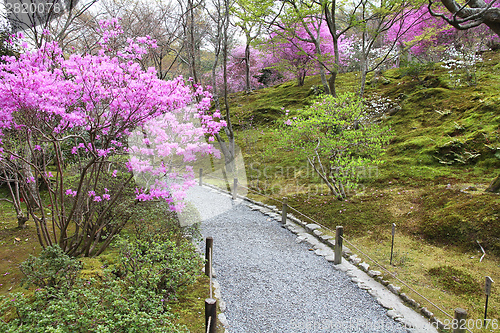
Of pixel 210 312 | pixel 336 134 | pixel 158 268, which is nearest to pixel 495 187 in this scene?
pixel 336 134

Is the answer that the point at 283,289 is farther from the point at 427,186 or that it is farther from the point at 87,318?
the point at 427,186

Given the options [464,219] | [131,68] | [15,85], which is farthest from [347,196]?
[15,85]

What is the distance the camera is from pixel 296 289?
15.7ft

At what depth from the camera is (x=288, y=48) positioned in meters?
17.7

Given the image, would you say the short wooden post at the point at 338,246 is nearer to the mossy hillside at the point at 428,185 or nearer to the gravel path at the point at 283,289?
the gravel path at the point at 283,289

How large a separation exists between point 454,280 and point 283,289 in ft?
8.54

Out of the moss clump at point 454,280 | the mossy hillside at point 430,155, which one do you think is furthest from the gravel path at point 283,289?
the mossy hillside at point 430,155

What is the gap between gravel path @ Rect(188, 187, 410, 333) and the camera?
13.0 ft

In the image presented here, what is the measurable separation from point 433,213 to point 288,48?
563 inches

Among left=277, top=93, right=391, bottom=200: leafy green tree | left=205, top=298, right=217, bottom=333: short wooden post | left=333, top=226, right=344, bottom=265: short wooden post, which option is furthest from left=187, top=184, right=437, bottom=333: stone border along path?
left=277, top=93, right=391, bottom=200: leafy green tree

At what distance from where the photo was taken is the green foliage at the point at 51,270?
3.73m

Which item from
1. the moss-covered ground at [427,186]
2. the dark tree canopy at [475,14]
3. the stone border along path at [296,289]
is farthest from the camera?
the dark tree canopy at [475,14]

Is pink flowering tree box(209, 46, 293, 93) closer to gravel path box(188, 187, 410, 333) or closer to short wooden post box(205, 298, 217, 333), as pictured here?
gravel path box(188, 187, 410, 333)

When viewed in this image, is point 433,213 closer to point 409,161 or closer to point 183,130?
point 409,161
